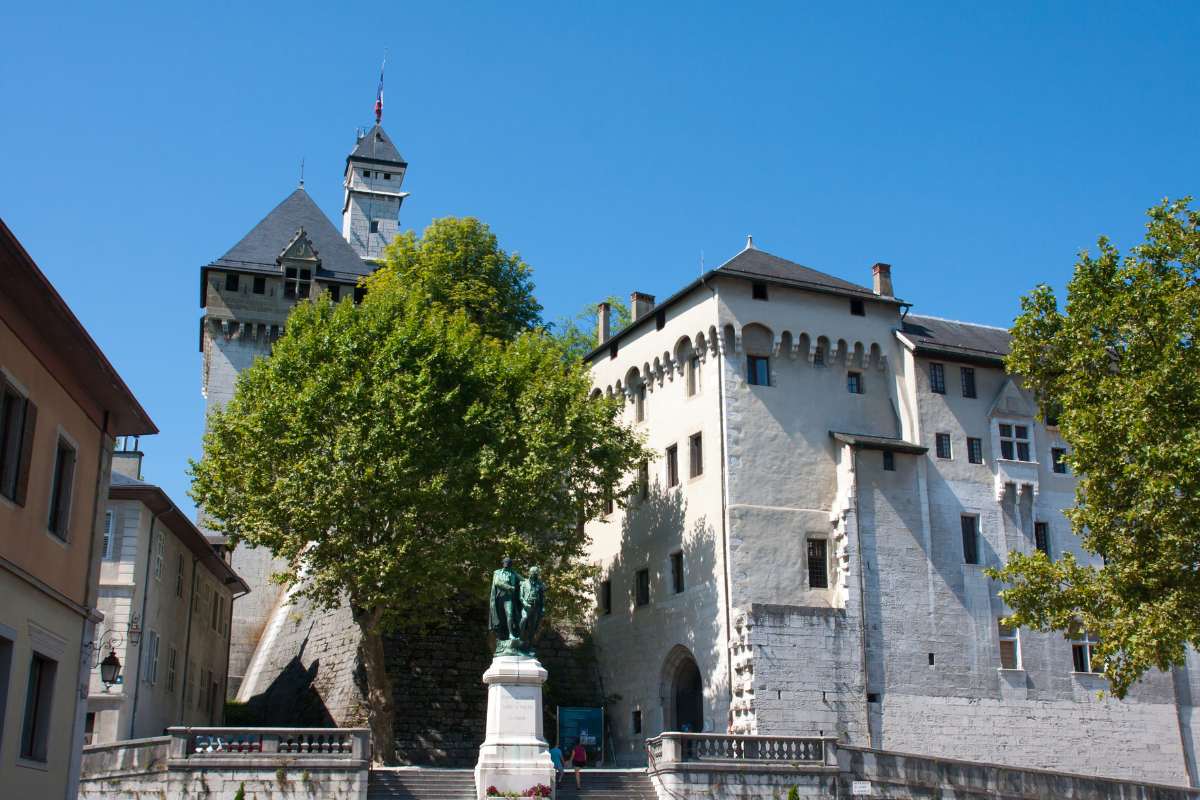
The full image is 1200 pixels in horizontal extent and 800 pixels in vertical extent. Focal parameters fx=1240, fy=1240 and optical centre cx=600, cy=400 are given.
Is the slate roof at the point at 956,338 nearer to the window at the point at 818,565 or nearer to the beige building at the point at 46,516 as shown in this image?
the window at the point at 818,565

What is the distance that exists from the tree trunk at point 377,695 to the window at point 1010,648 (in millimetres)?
19004

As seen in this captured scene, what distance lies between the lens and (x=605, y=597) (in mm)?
44812

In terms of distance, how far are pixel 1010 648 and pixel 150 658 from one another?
26.2 metres

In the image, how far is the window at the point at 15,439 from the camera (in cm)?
1627

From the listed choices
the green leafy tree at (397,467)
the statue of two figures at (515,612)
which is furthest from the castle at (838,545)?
the statue of two figures at (515,612)

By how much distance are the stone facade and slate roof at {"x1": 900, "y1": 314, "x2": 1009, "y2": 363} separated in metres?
0.13

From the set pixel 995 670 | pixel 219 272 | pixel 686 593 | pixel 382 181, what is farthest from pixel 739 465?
pixel 382 181

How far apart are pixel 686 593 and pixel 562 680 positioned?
6.39 meters

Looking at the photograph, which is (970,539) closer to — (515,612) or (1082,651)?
(1082,651)

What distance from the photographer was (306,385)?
3597cm

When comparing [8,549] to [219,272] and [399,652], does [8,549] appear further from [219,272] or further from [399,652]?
[219,272]

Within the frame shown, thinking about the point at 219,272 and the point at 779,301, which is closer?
the point at 779,301

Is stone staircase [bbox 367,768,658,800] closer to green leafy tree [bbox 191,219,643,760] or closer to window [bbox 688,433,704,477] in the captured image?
green leafy tree [bbox 191,219,643,760]

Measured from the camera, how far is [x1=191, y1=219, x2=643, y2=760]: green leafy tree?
34562 millimetres
